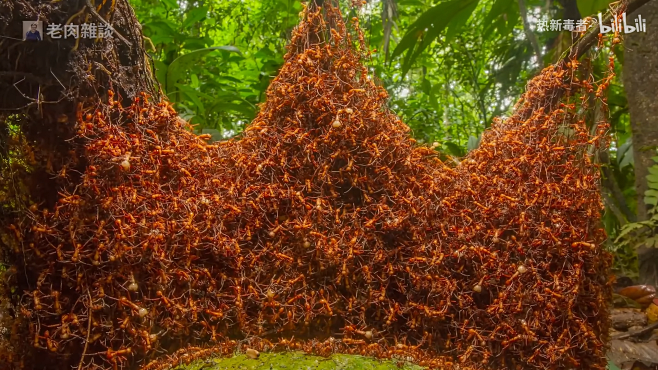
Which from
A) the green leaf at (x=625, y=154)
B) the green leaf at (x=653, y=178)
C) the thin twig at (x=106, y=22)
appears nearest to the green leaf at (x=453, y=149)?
the green leaf at (x=653, y=178)

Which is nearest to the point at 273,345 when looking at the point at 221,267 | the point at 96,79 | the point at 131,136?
the point at 221,267

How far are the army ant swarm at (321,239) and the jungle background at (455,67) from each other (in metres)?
0.26

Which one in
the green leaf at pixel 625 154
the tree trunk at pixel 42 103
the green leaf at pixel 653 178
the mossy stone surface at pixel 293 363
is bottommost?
the mossy stone surface at pixel 293 363

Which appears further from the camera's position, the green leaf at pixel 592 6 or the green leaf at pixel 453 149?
the green leaf at pixel 453 149

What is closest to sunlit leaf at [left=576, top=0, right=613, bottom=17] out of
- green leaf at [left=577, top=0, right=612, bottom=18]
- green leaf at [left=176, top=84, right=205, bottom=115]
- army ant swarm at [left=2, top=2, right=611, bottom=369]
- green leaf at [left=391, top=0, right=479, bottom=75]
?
green leaf at [left=577, top=0, right=612, bottom=18]

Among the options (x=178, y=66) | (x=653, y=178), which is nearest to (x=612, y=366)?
(x=653, y=178)

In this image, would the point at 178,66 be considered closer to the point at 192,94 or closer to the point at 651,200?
the point at 192,94

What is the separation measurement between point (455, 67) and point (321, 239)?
6.12 ft

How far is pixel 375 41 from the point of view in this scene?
1.95 m

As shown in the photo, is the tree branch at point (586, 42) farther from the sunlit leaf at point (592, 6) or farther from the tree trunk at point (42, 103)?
the tree trunk at point (42, 103)

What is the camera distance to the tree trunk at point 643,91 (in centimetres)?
175

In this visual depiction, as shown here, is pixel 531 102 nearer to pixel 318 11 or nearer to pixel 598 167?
pixel 598 167

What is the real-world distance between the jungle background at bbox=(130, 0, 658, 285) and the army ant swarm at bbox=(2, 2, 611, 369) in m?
0.26

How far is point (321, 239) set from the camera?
96cm
